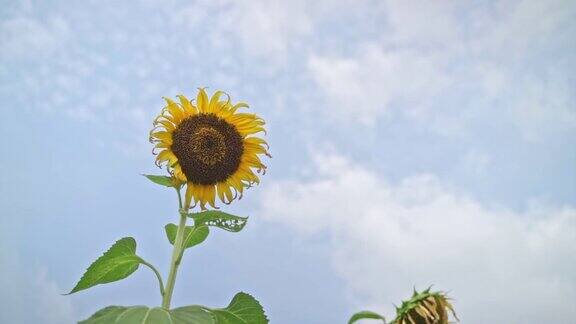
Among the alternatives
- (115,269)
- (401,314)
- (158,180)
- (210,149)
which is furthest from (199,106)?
(401,314)

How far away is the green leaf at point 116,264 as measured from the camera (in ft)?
15.0

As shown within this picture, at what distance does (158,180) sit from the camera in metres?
4.75

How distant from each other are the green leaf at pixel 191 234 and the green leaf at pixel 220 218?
0.50 feet

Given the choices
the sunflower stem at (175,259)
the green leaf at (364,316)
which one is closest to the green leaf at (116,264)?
the sunflower stem at (175,259)

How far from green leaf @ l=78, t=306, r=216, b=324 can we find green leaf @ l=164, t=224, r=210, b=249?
827 millimetres

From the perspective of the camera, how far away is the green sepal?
4722mm

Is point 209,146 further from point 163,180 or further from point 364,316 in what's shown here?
point 364,316

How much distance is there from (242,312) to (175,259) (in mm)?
573

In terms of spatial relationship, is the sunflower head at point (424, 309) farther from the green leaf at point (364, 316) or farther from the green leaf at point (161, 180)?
the green leaf at point (161, 180)

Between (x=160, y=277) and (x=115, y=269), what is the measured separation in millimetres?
332

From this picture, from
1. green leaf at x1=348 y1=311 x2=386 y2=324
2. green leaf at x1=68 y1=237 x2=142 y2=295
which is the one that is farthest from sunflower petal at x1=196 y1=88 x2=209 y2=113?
green leaf at x1=348 y1=311 x2=386 y2=324

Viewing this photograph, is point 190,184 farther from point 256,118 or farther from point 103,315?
point 103,315

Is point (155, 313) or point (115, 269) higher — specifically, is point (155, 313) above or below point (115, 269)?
below

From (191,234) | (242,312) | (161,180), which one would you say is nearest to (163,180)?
(161,180)
